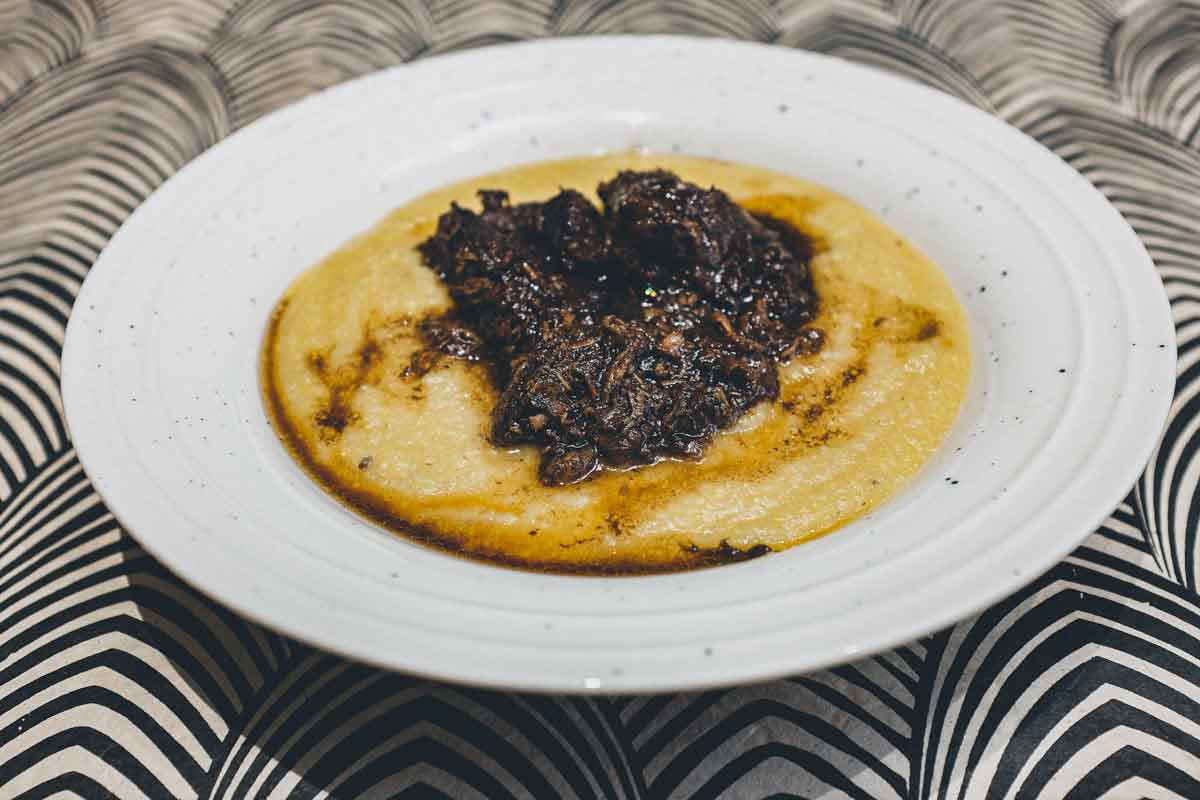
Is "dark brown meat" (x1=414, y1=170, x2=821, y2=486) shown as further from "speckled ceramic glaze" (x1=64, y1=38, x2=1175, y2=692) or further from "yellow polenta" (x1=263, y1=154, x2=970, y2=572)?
"speckled ceramic glaze" (x1=64, y1=38, x2=1175, y2=692)

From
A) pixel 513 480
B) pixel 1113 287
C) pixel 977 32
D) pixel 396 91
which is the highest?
pixel 977 32

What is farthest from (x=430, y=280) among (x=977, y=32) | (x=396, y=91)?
(x=977, y=32)

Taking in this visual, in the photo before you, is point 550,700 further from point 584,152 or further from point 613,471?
point 584,152

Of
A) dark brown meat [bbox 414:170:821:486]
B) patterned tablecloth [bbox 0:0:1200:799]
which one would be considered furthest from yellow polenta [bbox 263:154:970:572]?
patterned tablecloth [bbox 0:0:1200:799]

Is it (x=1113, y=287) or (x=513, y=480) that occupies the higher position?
(x=1113, y=287)

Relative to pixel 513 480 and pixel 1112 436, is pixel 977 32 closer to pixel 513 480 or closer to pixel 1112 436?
pixel 1112 436
